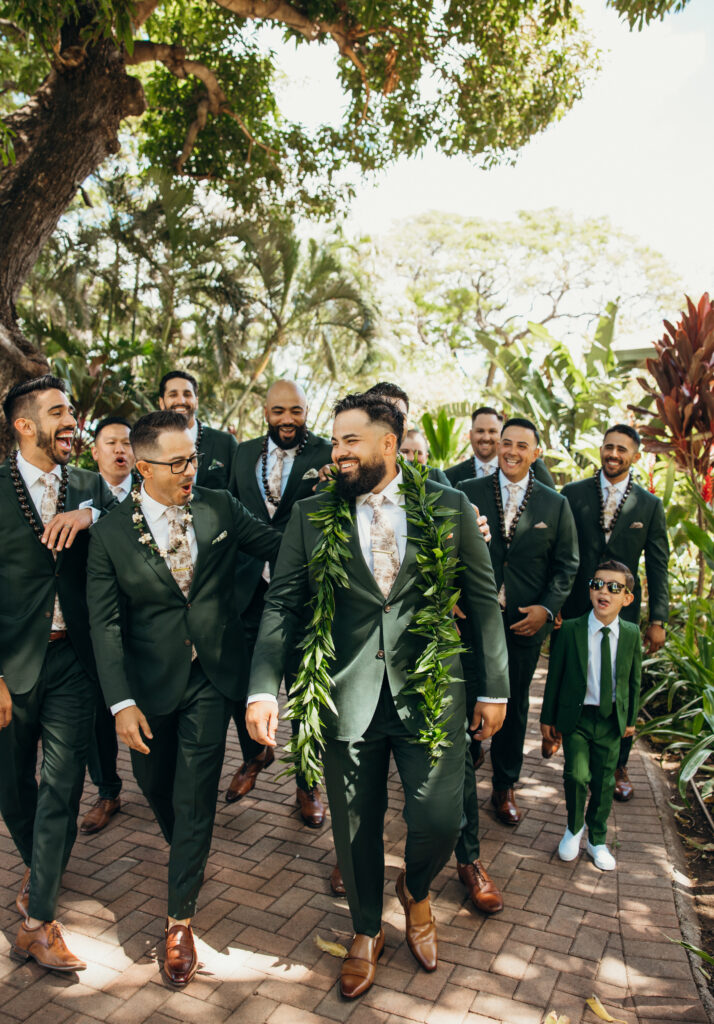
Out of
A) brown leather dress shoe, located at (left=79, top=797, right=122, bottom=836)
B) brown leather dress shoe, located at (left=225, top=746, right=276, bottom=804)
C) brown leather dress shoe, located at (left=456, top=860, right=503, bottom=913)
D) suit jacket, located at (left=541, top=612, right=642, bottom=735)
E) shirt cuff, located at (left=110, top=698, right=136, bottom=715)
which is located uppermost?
suit jacket, located at (left=541, top=612, right=642, bottom=735)

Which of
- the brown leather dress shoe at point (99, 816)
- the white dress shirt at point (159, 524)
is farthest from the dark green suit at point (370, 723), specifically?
the brown leather dress shoe at point (99, 816)

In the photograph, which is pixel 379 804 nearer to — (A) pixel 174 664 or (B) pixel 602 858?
(A) pixel 174 664

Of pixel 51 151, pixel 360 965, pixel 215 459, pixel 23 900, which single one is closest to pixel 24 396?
pixel 215 459

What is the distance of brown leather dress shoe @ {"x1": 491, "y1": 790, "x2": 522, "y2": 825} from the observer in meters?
5.07

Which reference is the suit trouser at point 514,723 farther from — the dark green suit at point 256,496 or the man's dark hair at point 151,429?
the man's dark hair at point 151,429

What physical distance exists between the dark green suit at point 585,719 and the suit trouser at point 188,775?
201 centimetres

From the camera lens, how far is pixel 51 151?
22.8 feet

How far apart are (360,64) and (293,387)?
6300 mm

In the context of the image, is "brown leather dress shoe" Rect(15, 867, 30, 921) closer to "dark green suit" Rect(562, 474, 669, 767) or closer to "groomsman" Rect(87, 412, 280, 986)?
"groomsman" Rect(87, 412, 280, 986)

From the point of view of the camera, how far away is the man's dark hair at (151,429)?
382 cm

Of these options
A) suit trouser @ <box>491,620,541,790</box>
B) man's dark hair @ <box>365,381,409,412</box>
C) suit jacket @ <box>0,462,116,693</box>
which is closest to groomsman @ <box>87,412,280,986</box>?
suit jacket @ <box>0,462,116,693</box>

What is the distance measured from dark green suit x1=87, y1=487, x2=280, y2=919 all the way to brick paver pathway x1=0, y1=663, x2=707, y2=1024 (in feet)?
1.38

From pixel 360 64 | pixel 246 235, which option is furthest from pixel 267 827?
pixel 246 235

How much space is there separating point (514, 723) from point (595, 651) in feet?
2.33
